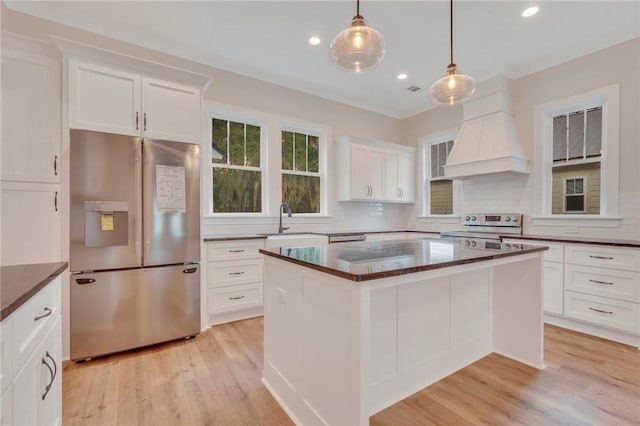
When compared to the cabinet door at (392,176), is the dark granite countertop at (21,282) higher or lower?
lower

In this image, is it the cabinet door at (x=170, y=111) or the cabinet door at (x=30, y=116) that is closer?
the cabinet door at (x=30, y=116)

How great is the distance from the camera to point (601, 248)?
9.32 ft

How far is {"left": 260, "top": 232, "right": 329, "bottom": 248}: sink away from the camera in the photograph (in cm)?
345

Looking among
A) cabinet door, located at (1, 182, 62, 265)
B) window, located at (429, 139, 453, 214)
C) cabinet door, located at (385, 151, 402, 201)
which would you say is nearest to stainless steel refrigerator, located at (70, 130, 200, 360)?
cabinet door, located at (1, 182, 62, 265)

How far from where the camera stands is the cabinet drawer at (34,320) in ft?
3.32

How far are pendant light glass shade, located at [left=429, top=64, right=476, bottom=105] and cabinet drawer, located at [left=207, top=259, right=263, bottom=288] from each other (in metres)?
2.44

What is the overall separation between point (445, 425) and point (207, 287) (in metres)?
2.38

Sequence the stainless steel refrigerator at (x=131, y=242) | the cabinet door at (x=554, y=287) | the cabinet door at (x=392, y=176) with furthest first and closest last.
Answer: the cabinet door at (x=392, y=176) < the cabinet door at (x=554, y=287) < the stainless steel refrigerator at (x=131, y=242)

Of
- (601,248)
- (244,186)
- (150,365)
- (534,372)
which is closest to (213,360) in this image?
(150,365)

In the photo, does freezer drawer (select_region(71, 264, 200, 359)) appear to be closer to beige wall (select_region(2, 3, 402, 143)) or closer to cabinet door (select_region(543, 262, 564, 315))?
beige wall (select_region(2, 3, 402, 143))

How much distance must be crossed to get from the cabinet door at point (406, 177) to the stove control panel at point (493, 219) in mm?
1026

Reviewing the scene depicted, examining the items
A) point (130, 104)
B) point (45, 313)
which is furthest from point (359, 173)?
point (45, 313)

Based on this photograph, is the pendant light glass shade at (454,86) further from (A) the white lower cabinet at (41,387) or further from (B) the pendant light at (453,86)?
(A) the white lower cabinet at (41,387)

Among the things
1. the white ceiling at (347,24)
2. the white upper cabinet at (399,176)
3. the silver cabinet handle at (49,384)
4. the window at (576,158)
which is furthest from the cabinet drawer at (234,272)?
the window at (576,158)
